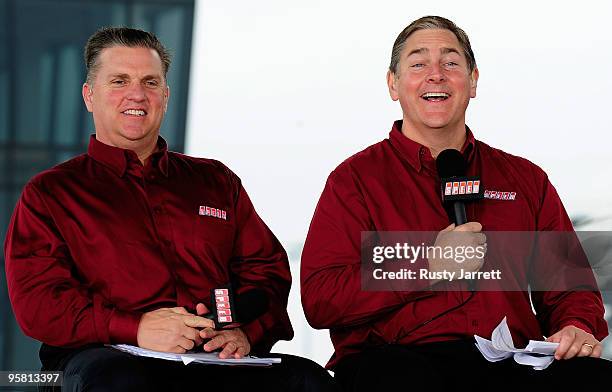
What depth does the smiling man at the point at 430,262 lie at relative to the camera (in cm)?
261

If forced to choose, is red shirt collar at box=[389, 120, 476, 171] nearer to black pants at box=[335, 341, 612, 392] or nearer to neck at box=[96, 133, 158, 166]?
black pants at box=[335, 341, 612, 392]

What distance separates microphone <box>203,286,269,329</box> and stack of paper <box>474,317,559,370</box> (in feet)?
1.89

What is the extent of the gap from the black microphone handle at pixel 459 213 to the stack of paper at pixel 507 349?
28 cm

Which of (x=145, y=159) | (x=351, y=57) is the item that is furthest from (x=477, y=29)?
(x=145, y=159)

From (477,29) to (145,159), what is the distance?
6.44ft

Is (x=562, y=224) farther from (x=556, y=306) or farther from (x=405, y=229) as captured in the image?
(x=405, y=229)

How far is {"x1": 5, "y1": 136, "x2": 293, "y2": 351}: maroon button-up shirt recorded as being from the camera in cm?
263

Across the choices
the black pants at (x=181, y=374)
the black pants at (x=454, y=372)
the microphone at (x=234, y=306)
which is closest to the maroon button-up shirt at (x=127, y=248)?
the black pants at (x=181, y=374)

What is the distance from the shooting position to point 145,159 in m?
3.01

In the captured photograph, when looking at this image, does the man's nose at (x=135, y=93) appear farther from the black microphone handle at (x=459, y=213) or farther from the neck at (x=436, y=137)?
the black microphone handle at (x=459, y=213)

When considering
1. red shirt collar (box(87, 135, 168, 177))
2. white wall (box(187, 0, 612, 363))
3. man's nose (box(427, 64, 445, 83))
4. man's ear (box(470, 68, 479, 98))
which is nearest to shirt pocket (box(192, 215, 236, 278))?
red shirt collar (box(87, 135, 168, 177))

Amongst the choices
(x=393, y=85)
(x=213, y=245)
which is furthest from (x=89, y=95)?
(x=393, y=85)

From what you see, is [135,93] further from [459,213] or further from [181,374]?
[459,213]

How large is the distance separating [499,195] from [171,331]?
1.08 meters
